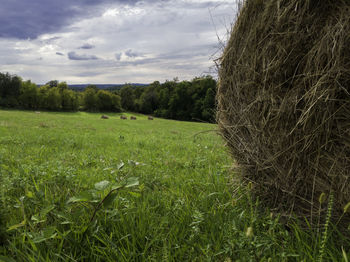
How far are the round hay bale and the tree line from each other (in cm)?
4942

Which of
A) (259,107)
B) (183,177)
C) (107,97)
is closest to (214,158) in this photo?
(183,177)

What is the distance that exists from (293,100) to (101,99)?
8426 cm

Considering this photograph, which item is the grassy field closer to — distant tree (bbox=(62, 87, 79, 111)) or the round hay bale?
the round hay bale

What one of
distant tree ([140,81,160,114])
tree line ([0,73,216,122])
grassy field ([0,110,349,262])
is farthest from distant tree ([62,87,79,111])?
grassy field ([0,110,349,262])

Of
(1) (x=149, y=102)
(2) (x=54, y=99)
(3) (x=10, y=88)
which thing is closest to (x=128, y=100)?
(1) (x=149, y=102)

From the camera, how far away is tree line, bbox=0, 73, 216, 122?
6341cm

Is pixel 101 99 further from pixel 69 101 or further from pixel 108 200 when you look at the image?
pixel 108 200

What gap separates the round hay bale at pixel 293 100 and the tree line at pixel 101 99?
49.4 metres

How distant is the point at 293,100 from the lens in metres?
1.98

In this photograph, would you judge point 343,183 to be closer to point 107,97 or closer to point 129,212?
point 129,212

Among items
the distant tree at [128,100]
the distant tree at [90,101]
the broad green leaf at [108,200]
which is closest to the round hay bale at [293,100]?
the broad green leaf at [108,200]

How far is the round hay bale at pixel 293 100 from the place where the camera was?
1.78 meters

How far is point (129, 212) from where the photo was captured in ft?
7.07

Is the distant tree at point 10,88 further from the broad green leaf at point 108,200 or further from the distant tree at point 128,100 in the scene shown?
the broad green leaf at point 108,200
